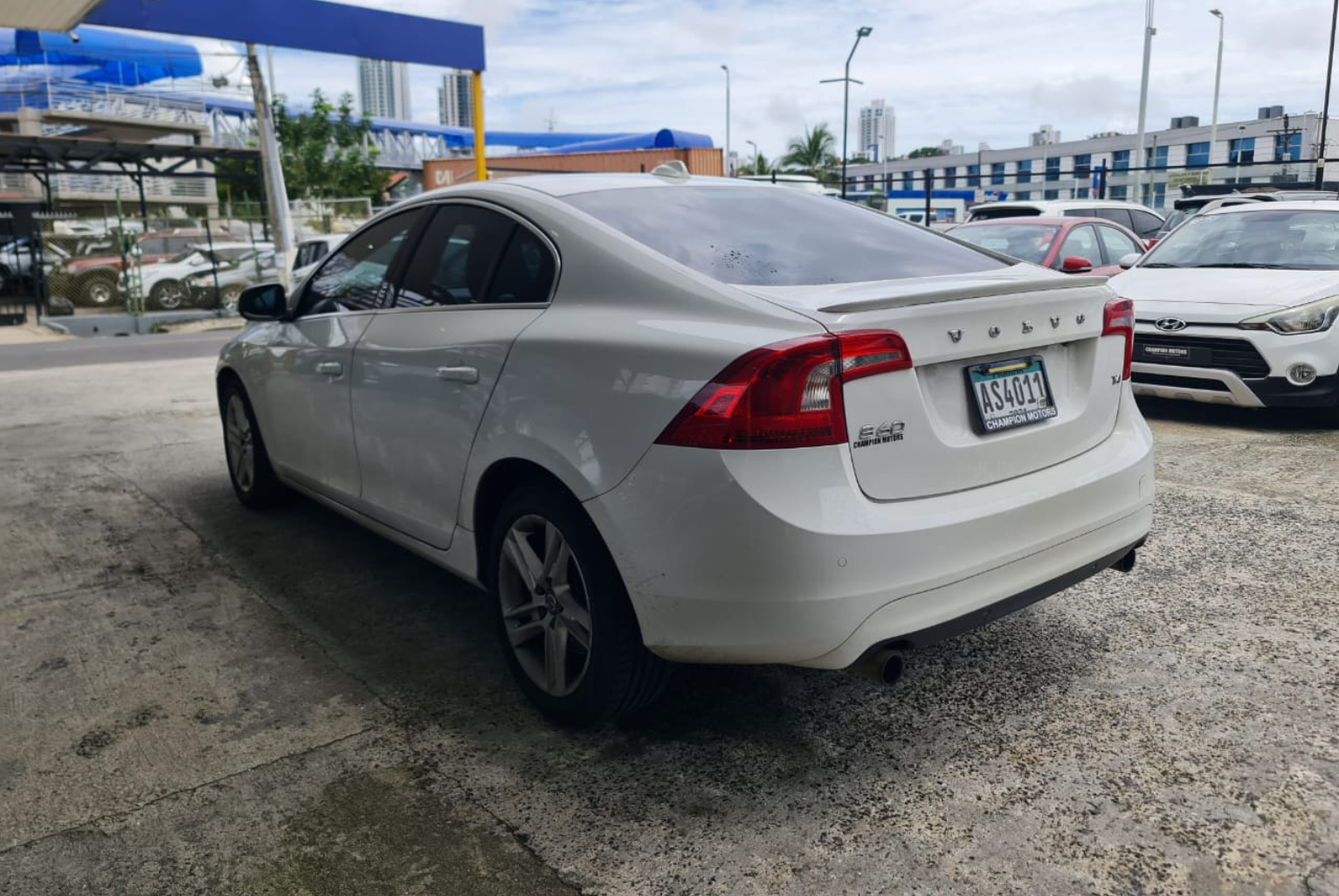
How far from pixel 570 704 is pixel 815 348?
1242mm

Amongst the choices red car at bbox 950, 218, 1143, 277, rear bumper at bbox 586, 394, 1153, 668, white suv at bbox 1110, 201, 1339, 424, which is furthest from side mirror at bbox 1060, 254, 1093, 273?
rear bumper at bbox 586, 394, 1153, 668

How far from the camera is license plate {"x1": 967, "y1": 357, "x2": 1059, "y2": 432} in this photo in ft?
9.39

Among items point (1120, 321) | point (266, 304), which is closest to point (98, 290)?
point (266, 304)

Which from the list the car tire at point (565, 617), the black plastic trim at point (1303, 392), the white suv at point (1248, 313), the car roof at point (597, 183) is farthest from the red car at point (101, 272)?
the car tire at point (565, 617)

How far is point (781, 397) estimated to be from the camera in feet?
8.36

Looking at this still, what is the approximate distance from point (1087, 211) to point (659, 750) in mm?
13397

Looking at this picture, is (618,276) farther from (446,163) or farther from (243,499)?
(446,163)

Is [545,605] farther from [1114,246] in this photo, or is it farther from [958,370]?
[1114,246]

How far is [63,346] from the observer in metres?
16.7

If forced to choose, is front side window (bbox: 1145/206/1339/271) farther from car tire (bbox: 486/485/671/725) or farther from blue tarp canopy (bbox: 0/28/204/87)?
blue tarp canopy (bbox: 0/28/204/87)

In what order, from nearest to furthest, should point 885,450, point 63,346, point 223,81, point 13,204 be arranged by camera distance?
1. point 885,450
2. point 63,346
3. point 223,81
4. point 13,204

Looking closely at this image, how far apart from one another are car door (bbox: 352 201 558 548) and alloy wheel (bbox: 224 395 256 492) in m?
1.62

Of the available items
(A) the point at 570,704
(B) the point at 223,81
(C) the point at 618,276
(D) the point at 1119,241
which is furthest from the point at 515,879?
(B) the point at 223,81

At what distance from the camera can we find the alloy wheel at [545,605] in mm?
3027
